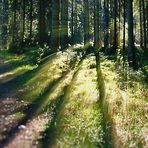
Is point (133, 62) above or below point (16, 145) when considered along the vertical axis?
above

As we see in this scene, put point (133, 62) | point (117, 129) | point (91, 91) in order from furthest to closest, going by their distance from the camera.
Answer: point (133, 62)
point (91, 91)
point (117, 129)

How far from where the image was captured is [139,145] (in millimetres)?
9875

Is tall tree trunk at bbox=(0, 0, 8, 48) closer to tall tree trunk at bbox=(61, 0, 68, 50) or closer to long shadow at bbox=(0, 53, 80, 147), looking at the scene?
tall tree trunk at bbox=(61, 0, 68, 50)

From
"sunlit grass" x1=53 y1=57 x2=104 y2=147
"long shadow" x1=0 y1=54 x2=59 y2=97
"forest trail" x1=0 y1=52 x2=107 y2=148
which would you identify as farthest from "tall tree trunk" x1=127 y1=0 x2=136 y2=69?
"sunlit grass" x1=53 y1=57 x2=104 y2=147

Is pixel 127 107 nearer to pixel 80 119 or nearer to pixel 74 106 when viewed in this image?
pixel 74 106

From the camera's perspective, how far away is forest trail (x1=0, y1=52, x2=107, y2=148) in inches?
404

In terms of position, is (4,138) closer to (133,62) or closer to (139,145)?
(139,145)

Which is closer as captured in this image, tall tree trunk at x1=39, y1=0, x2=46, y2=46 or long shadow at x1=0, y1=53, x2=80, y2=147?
long shadow at x1=0, y1=53, x2=80, y2=147

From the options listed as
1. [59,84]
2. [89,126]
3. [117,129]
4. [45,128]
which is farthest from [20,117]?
[59,84]

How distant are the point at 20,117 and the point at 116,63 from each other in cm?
1475

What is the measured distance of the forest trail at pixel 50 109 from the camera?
10.3 m

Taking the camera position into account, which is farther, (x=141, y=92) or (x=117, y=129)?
(x=141, y=92)

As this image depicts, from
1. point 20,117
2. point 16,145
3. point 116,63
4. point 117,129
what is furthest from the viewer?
point 116,63

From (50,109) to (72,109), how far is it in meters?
0.79
